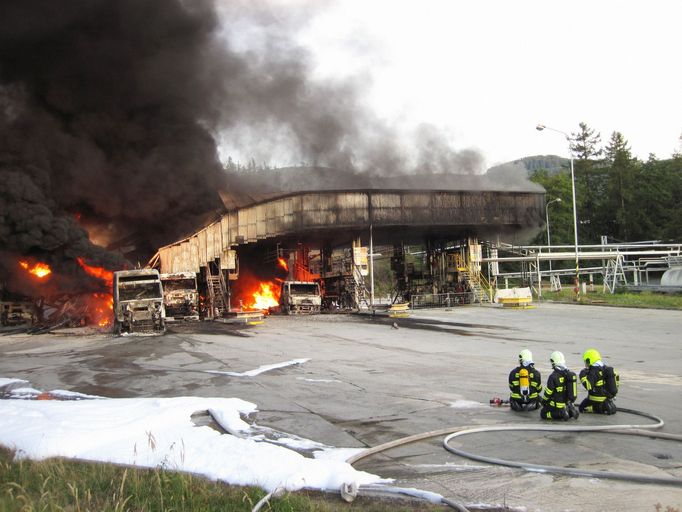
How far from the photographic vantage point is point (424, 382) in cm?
1052

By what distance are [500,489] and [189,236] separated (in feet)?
119

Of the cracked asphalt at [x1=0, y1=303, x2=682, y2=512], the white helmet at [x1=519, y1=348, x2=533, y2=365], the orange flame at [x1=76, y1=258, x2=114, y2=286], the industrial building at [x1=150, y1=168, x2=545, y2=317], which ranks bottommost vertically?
the cracked asphalt at [x1=0, y1=303, x2=682, y2=512]

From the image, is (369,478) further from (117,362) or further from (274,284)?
(274,284)

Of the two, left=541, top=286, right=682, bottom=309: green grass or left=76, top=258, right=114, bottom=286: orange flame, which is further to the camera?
left=76, top=258, right=114, bottom=286: orange flame

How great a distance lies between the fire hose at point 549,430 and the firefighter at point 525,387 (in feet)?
2.98

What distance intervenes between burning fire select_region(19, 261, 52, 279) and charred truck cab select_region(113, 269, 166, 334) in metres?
6.64

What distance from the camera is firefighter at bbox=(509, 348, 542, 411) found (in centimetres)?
781

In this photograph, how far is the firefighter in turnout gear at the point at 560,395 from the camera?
7.25 meters

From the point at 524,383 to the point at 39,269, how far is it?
1086 inches

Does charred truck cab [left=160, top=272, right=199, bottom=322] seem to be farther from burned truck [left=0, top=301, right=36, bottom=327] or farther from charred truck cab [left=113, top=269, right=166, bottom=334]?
burned truck [left=0, top=301, right=36, bottom=327]

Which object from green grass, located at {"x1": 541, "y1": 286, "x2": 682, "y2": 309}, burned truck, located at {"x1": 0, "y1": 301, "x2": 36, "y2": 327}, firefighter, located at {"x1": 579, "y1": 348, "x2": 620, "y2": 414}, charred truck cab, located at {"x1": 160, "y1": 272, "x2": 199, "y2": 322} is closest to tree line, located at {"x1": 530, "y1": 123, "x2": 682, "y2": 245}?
green grass, located at {"x1": 541, "y1": 286, "x2": 682, "y2": 309}

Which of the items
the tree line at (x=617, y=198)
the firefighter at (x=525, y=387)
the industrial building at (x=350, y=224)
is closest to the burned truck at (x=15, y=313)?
the industrial building at (x=350, y=224)

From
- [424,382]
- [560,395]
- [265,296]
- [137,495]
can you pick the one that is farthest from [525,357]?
[265,296]

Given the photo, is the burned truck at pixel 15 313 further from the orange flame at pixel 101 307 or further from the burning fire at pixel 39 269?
the burning fire at pixel 39 269
